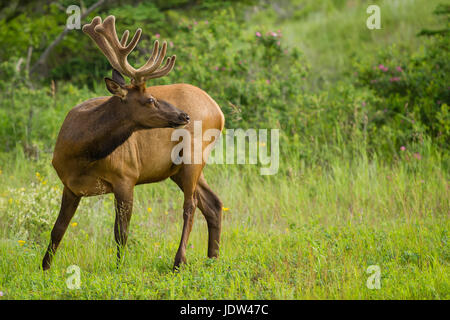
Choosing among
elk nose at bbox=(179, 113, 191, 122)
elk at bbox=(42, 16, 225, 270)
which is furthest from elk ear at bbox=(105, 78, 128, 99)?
elk nose at bbox=(179, 113, 191, 122)

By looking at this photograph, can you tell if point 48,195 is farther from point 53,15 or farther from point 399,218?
point 53,15

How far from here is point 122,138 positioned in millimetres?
5102

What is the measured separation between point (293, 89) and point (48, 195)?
14.6ft

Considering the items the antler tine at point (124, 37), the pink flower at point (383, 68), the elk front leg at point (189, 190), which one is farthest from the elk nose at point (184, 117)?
the pink flower at point (383, 68)

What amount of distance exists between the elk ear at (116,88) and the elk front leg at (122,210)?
805 mm

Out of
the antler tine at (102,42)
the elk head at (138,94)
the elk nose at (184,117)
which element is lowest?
the elk nose at (184,117)

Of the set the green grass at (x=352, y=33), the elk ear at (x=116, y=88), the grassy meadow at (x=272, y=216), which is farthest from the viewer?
the green grass at (x=352, y=33)

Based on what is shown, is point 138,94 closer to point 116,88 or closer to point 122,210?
point 116,88

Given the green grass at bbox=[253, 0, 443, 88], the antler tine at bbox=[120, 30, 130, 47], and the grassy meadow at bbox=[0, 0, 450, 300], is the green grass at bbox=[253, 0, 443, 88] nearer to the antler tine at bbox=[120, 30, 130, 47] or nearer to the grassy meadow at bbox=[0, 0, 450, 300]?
the grassy meadow at bbox=[0, 0, 450, 300]

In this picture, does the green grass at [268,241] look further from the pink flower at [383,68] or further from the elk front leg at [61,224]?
the pink flower at [383,68]

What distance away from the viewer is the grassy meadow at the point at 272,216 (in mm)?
4699

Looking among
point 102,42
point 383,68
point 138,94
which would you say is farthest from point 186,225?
point 383,68

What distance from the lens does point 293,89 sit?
31.1 ft

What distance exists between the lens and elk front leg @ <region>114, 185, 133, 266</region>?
205 inches
